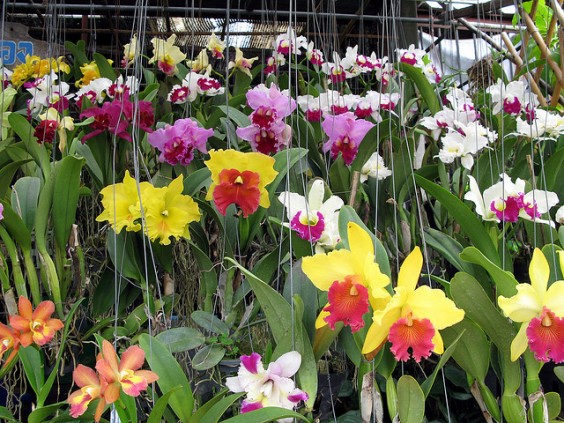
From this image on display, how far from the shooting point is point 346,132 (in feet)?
3.44

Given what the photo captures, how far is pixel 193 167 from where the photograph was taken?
3.78 ft

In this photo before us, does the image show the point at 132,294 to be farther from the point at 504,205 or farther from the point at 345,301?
the point at 504,205

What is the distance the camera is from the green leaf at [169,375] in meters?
0.72

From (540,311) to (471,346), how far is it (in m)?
0.11

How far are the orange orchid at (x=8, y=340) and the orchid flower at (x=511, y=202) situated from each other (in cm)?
69

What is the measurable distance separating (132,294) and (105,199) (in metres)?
0.21

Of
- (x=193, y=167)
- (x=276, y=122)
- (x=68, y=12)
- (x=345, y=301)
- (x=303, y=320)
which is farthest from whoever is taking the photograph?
(x=68, y=12)

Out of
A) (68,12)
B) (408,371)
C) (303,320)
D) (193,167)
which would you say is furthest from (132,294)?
(68,12)

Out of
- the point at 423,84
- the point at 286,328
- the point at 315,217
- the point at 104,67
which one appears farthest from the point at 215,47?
the point at 286,328

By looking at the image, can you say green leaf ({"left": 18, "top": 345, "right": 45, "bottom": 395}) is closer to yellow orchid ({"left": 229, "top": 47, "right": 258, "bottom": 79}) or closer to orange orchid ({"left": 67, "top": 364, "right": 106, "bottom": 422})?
orange orchid ({"left": 67, "top": 364, "right": 106, "bottom": 422})

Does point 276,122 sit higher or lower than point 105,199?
higher

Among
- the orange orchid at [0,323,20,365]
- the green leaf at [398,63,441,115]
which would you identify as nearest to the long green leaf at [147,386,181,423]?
Answer: the orange orchid at [0,323,20,365]


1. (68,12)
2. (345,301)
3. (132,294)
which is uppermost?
(68,12)

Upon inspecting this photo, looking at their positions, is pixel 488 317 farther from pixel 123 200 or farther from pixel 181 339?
pixel 123 200
